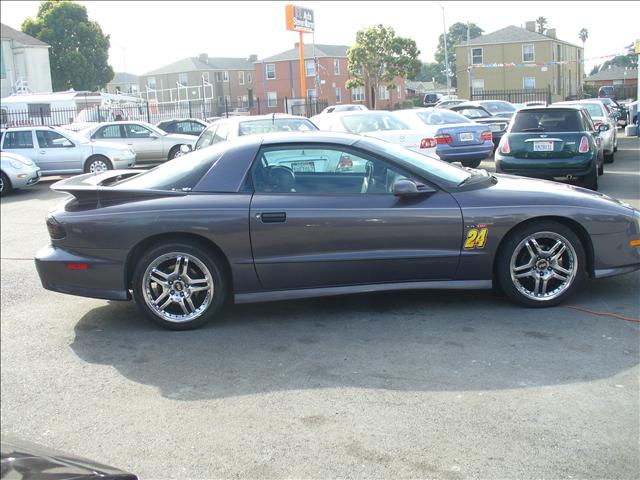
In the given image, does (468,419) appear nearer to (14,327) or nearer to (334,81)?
(14,327)

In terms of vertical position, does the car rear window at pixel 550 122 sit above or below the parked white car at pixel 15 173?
above

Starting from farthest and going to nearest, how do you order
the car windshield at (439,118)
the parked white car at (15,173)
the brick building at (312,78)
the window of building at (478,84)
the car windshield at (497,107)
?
1. the brick building at (312,78)
2. the window of building at (478,84)
3. the car windshield at (497,107)
4. the car windshield at (439,118)
5. the parked white car at (15,173)

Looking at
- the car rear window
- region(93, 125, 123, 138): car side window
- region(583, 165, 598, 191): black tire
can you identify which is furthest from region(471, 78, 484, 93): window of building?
region(583, 165, 598, 191): black tire

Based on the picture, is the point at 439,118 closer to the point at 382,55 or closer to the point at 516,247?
the point at 516,247

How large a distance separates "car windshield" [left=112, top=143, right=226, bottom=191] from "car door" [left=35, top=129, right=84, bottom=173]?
13.2 metres

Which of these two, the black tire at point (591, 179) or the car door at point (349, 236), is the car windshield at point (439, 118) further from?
the car door at point (349, 236)

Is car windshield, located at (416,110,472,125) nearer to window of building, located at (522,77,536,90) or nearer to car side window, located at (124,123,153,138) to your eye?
car side window, located at (124,123,153,138)

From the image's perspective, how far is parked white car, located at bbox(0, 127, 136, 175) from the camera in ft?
59.8

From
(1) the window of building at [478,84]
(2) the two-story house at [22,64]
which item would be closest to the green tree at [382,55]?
(1) the window of building at [478,84]

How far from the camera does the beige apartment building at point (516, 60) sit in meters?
56.9

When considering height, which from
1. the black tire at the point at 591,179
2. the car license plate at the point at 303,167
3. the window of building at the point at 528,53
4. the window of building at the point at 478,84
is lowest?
the black tire at the point at 591,179

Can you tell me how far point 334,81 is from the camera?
230 ft

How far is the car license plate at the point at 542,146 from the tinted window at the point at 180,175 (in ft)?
24.4

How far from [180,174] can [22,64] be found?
2679 centimetres
